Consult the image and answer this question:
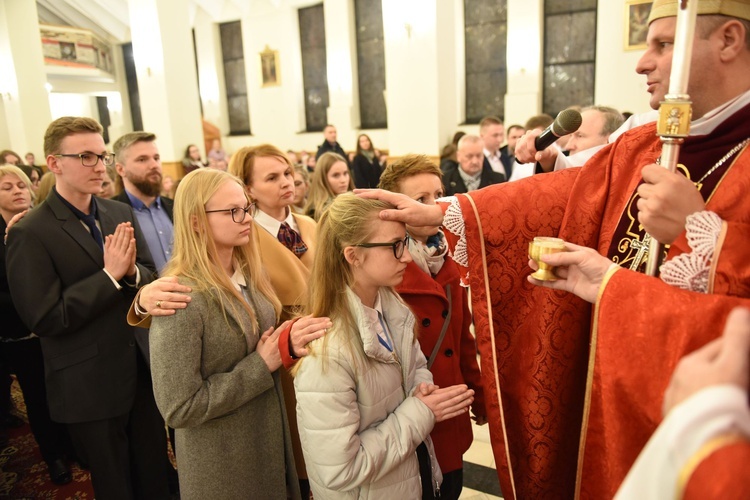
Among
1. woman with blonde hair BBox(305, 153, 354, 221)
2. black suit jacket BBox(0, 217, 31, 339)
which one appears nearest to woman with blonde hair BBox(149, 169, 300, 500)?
black suit jacket BBox(0, 217, 31, 339)

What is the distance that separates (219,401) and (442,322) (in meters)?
0.89

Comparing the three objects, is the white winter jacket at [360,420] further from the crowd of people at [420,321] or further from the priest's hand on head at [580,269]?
the priest's hand on head at [580,269]

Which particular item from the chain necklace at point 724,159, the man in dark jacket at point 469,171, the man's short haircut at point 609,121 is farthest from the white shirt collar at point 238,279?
the man in dark jacket at point 469,171

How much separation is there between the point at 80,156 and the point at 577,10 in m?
11.0

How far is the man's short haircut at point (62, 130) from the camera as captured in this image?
2.63m

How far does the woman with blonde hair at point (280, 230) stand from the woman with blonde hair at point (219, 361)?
1.08 ft

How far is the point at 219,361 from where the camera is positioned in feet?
6.34

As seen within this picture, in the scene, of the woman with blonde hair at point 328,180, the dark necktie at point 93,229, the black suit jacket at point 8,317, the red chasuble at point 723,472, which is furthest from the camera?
the woman with blonde hair at point 328,180

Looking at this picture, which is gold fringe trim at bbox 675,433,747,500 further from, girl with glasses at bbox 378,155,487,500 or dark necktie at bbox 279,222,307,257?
dark necktie at bbox 279,222,307,257

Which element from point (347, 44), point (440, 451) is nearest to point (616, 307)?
point (440, 451)

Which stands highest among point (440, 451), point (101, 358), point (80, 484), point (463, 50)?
point (463, 50)

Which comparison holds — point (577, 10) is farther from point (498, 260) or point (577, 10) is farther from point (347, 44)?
point (498, 260)

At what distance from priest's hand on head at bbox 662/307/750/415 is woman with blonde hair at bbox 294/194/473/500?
1005 millimetres

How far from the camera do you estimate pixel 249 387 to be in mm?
1921
